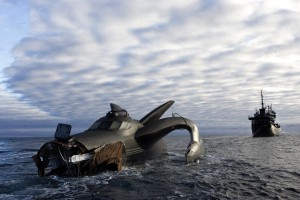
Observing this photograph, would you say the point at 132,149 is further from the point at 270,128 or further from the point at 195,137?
the point at 270,128

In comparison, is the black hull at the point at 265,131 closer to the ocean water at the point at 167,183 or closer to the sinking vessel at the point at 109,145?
the sinking vessel at the point at 109,145

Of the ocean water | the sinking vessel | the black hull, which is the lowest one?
the ocean water

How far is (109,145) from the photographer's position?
23156 mm

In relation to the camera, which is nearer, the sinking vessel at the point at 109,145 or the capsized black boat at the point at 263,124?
the sinking vessel at the point at 109,145

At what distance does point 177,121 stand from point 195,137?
2252 millimetres

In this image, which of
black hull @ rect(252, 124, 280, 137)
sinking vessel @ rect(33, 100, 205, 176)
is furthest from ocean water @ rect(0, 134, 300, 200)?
black hull @ rect(252, 124, 280, 137)

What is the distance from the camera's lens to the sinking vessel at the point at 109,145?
22562mm

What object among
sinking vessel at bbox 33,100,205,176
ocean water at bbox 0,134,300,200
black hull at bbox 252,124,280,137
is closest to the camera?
ocean water at bbox 0,134,300,200

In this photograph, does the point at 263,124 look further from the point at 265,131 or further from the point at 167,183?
the point at 167,183

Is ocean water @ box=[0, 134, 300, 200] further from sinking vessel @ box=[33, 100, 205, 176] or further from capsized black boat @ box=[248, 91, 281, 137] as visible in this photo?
capsized black boat @ box=[248, 91, 281, 137]

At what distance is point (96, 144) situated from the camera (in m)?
23.1

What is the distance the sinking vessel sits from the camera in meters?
22.6

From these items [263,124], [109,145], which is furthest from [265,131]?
[109,145]

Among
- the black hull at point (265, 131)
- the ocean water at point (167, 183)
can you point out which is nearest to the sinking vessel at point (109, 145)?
the ocean water at point (167, 183)
